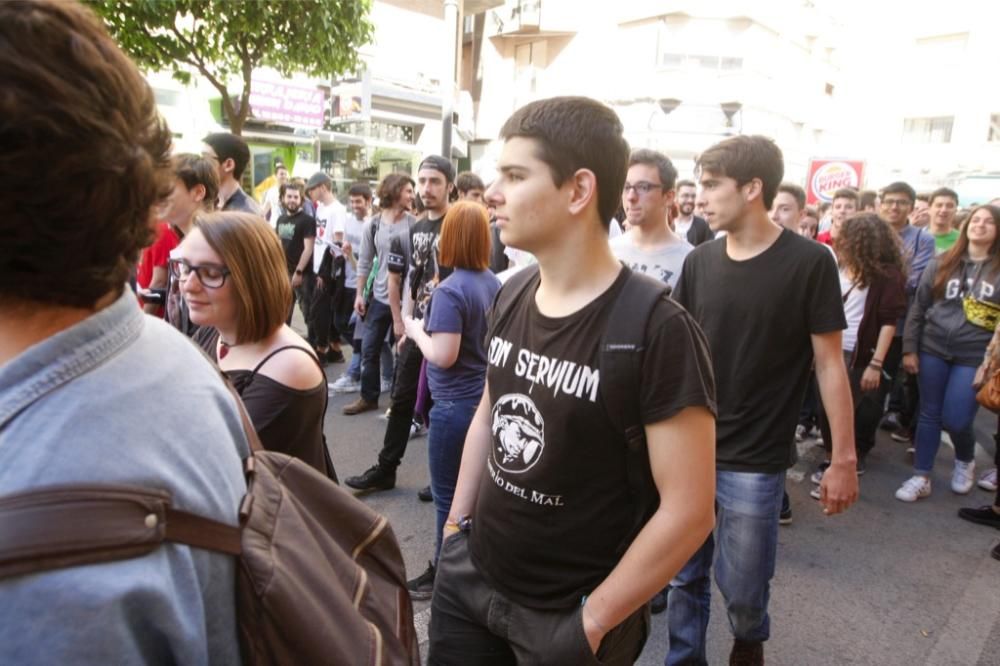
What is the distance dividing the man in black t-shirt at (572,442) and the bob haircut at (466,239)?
1338 millimetres

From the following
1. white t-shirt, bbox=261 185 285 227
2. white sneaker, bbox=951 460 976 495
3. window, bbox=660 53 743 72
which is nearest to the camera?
white sneaker, bbox=951 460 976 495

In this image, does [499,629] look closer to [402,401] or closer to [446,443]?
[446,443]

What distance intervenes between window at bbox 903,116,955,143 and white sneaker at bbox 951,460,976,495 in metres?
29.3

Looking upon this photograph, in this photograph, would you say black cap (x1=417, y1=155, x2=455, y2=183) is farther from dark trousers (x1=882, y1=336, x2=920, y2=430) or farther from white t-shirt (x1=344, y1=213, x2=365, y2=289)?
dark trousers (x1=882, y1=336, x2=920, y2=430)

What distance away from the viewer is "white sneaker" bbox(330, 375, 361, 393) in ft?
21.0

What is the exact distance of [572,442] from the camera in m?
1.45

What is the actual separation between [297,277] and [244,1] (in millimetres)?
3196

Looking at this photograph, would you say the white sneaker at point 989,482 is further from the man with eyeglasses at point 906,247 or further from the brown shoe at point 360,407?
the brown shoe at point 360,407

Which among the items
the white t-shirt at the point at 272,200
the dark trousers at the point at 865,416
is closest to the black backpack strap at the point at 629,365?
the dark trousers at the point at 865,416

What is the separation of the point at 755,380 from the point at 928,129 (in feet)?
109

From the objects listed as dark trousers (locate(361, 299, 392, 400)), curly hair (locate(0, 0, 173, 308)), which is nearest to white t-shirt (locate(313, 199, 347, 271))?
dark trousers (locate(361, 299, 392, 400))

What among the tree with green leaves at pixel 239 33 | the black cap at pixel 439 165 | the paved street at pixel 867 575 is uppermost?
the tree with green leaves at pixel 239 33

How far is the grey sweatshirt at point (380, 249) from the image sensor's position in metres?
5.66

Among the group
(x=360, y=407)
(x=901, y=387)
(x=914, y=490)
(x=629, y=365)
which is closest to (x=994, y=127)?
(x=901, y=387)
